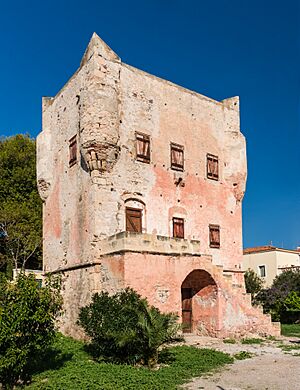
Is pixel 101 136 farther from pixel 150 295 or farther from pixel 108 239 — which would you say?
pixel 150 295

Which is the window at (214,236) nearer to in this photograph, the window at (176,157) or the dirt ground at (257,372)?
the window at (176,157)

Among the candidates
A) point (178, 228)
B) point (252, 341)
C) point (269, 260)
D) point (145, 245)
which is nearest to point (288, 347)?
point (252, 341)

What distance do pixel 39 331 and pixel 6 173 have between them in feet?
78.1

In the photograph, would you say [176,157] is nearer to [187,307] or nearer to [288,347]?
[187,307]

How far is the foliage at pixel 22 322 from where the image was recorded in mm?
11375

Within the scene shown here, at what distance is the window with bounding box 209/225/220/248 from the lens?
24.5 metres

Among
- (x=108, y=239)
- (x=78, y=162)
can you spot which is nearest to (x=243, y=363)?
(x=108, y=239)

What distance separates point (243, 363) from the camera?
14664mm

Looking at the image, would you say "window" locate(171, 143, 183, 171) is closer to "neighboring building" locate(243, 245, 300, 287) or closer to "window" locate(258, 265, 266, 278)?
"neighboring building" locate(243, 245, 300, 287)

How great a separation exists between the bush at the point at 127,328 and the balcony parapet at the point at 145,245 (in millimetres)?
2484

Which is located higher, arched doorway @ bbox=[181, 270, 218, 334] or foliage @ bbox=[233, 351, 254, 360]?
arched doorway @ bbox=[181, 270, 218, 334]

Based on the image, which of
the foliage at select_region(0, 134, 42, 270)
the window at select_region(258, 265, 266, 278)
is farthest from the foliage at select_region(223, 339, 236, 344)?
the window at select_region(258, 265, 266, 278)

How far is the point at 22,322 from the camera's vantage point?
1166cm

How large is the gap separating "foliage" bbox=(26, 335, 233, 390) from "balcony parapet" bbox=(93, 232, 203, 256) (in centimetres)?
377
